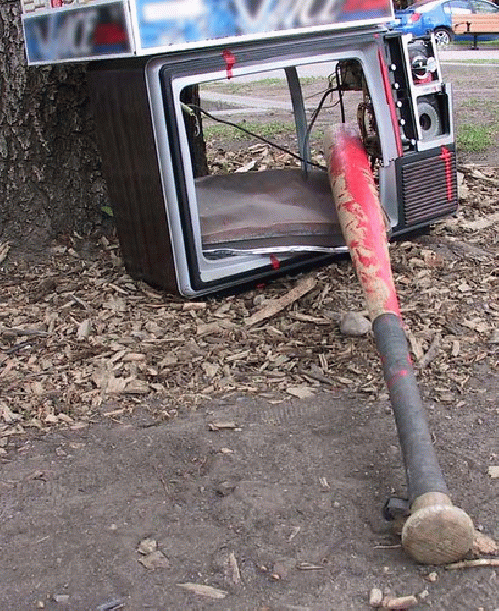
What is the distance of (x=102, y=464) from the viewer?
2.99 m

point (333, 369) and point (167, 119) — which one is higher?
point (167, 119)

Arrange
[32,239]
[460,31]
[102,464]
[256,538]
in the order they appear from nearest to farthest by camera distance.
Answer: [256,538] → [102,464] → [32,239] → [460,31]

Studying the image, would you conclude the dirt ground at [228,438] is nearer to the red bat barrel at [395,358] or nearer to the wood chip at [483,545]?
the wood chip at [483,545]

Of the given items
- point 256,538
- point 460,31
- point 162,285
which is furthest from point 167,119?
point 460,31

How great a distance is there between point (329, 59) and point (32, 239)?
182cm

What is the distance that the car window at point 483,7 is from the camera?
78.3ft

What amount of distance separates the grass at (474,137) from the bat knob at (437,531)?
475 cm

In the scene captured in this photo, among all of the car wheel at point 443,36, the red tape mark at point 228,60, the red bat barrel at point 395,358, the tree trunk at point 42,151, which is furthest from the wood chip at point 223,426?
the car wheel at point 443,36

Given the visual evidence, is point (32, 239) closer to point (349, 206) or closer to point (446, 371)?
point (349, 206)

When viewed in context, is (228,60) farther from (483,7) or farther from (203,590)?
A: (483,7)

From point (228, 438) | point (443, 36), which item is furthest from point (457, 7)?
point (228, 438)

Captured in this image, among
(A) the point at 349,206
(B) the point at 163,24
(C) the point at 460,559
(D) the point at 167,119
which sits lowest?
(C) the point at 460,559

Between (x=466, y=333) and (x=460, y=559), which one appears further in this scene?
(x=466, y=333)

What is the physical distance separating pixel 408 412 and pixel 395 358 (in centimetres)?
28
